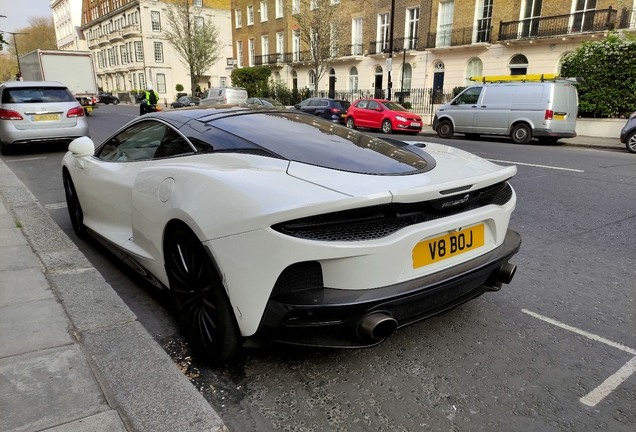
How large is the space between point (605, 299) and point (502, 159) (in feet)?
25.9

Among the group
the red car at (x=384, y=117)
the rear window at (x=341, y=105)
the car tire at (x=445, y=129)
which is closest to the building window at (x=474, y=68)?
the rear window at (x=341, y=105)

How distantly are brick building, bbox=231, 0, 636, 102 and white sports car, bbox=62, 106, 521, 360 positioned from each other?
2292 centimetres

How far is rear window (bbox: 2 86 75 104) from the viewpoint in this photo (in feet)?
36.2

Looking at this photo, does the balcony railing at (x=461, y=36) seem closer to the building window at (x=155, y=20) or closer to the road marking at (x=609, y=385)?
the road marking at (x=609, y=385)

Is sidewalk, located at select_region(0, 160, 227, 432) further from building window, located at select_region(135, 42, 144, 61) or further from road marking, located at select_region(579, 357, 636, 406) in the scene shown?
building window, located at select_region(135, 42, 144, 61)

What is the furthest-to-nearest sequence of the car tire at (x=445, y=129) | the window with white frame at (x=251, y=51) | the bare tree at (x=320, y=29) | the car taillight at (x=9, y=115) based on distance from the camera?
the window with white frame at (x=251, y=51)
the bare tree at (x=320, y=29)
the car tire at (x=445, y=129)
the car taillight at (x=9, y=115)

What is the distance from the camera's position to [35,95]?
1133cm

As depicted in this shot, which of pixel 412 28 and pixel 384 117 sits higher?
pixel 412 28

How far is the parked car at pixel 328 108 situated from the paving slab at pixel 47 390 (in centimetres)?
2073

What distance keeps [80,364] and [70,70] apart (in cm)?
3007

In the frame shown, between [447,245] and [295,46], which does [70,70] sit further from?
[447,245]

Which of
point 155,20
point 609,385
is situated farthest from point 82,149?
point 155,20

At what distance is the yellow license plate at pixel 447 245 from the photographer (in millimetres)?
2322

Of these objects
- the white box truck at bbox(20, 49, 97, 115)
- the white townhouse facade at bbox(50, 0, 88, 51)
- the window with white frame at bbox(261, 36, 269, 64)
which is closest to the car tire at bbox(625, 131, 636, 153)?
the white box truck at bbox(20, 49, 97, 115)
